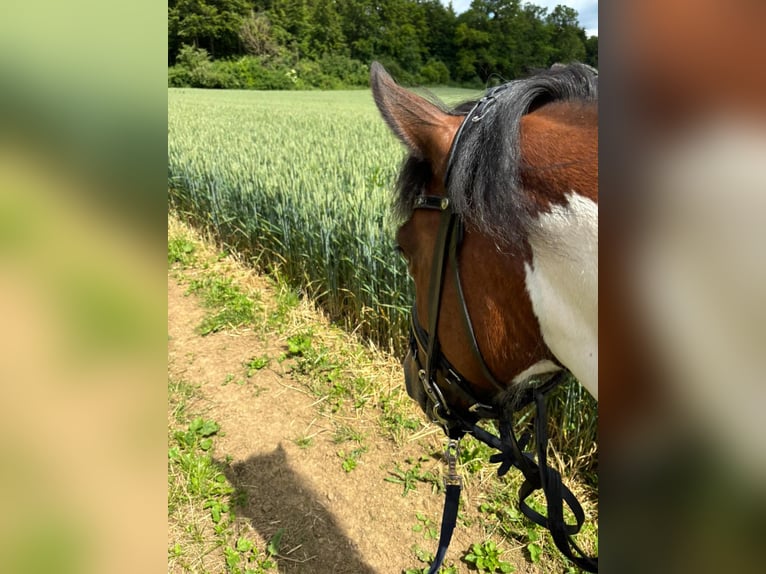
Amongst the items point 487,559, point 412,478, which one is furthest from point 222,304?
point 487,559

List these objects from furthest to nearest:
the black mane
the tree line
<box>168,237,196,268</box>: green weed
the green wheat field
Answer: the tree line → <box>168,237,196,268</box>: green weed → the green wheat field → the black mane

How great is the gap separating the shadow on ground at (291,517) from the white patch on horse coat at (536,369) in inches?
71.5

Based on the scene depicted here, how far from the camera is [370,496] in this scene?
117 inches

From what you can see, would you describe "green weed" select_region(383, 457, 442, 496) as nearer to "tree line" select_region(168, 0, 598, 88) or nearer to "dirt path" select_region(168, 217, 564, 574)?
"dirt path" select_region(168, 217, 564, 574)

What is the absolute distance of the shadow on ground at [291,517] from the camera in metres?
2.60

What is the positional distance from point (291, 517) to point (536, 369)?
213cm

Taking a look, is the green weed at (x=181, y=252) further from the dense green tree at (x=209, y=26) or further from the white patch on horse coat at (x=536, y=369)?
the dense green tree at (x=209, y=26)

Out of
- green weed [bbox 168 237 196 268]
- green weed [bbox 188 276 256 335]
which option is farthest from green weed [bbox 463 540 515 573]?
green weed [bbox 168 237 196 268]

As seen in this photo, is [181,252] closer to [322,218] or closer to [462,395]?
[322,218]

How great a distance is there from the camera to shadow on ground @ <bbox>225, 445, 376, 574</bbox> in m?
2.60

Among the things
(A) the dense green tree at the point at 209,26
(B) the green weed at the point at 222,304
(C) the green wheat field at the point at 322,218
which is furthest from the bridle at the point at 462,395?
(A) the dense green tree at the point at 209,26
